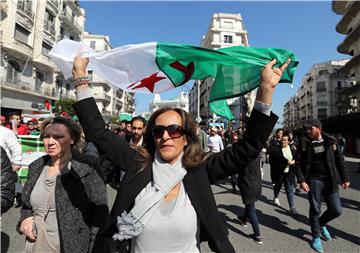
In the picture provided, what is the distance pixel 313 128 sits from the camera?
4.77 metres

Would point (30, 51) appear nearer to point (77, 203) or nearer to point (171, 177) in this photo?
point (77, 203)

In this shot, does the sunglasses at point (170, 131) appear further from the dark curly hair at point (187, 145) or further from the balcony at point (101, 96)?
the balcony at point (101, 96)

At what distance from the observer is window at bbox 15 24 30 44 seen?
977 inches

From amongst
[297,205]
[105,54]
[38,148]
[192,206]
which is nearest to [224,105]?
[105,54]

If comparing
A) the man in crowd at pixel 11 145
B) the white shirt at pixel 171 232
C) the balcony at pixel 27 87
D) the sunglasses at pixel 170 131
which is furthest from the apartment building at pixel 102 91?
the white shirt at pixel 171 232

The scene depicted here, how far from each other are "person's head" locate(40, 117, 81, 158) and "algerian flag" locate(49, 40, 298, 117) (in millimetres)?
733

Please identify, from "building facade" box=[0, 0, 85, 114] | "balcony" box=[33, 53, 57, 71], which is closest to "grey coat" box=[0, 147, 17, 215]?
"building facade" box=[0, 0, 85, 114]

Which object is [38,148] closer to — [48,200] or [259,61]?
[48,200]

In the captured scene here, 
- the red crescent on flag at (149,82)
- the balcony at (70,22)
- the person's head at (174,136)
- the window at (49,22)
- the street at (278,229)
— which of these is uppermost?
the balcony at (70,22)

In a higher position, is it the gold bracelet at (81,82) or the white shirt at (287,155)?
the gold bracelet at (81,82)

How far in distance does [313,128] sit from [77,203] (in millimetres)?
3926

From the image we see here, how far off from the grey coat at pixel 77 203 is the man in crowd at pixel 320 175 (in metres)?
3.57

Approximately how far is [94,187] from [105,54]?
1.49m

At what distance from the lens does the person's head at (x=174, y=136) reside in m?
1.92
